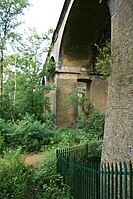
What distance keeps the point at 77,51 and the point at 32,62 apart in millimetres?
3292

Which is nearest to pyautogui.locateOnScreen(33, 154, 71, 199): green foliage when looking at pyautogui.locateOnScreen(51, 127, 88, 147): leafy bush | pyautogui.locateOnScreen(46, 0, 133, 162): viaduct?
pyautogui.locateOnScreen(46, 0, 133, 162): viaduct

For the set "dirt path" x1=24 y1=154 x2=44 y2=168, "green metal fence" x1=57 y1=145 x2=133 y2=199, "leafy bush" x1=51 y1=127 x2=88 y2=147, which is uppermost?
"green metal fence" x1=57 y1=145 x2=133 y2=199

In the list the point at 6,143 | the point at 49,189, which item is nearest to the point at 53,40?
the point at 6,143

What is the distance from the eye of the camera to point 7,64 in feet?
50.4

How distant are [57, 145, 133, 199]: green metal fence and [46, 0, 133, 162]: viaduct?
2.17 feet

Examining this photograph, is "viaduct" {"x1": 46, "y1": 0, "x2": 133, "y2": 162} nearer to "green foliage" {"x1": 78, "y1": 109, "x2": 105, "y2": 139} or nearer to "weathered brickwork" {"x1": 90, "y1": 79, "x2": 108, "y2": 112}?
"weathered brickwork" {"x1": 90, "y1": 79, "x2": 108, "y2": 112}

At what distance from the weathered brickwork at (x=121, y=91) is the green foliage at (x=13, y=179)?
7.62ft

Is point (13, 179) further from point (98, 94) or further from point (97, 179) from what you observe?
point (98, 94)

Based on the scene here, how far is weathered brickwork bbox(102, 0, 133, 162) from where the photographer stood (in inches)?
209

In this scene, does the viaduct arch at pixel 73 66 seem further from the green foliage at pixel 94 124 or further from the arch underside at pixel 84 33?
the green foliage at pixel 94 124

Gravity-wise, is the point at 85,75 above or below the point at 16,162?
above

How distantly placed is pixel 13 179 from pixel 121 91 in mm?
3617

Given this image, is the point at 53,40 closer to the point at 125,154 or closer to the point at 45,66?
the point at 45,66

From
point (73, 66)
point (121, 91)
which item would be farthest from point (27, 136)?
point (121, 91)
